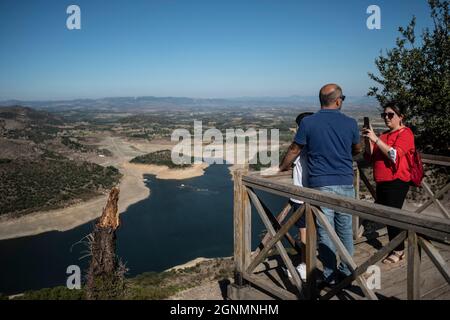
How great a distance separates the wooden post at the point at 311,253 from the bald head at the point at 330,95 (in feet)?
3.72

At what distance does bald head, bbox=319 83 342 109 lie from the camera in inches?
159

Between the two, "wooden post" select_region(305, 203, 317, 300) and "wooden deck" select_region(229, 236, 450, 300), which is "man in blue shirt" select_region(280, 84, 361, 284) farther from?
"wooden deck" select_region(229, 236, 450, 300)

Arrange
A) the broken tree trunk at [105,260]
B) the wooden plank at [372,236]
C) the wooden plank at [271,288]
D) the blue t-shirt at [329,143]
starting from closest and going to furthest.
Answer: the blue t-shirt at [329,143] < the wooden plank at [271,288] < the wooden plank at [372,236] < the broken tree trunk at [105,260]

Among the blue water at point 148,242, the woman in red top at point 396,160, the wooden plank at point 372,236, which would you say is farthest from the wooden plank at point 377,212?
the blue water at point 148,242

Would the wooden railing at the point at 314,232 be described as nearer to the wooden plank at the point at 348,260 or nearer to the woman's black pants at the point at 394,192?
the wooden plank at the point at 348,260

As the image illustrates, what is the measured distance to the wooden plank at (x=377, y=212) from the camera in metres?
2.64

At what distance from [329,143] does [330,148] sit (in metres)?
0.05

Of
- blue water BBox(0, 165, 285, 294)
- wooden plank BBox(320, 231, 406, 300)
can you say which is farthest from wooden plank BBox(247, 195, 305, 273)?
blue water BBox(0, 165, 285, 294)

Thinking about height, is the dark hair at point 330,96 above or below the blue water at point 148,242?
above

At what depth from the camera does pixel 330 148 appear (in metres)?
4.01

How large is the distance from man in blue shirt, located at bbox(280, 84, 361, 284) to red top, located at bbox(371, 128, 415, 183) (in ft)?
3.19
